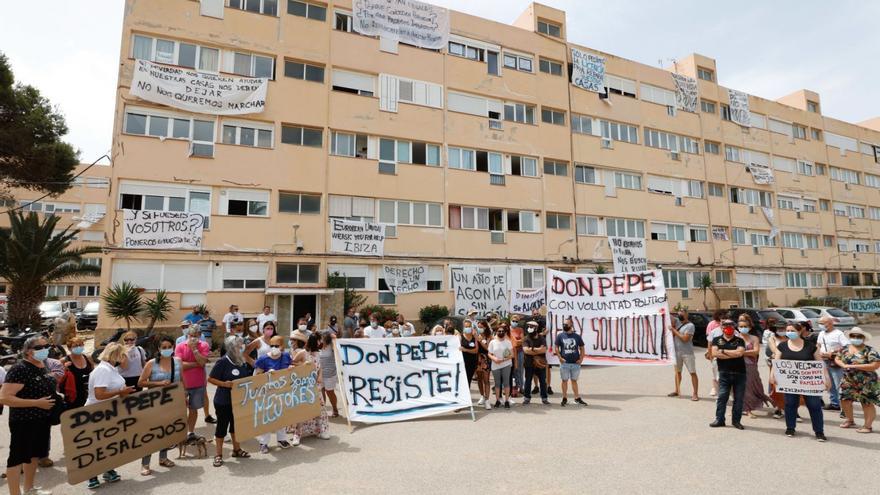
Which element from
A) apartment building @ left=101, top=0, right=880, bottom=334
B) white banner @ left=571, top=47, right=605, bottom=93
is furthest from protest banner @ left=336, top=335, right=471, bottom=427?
white banner @ left=571, top=47, right=605, bottom=93

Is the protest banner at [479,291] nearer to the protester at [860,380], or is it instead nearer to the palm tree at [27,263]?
the protester at [860,380]

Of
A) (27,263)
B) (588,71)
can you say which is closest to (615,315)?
(27,263)

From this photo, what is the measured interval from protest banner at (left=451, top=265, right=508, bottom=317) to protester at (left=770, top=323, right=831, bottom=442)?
13512mm

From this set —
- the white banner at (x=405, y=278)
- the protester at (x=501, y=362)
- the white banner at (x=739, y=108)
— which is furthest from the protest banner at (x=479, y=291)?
the white banner at (x=739, y=108)

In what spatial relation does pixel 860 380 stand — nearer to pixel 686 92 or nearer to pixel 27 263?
pixel 27 263

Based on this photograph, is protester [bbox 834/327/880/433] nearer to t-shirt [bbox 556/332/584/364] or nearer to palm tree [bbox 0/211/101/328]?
t-shirt [bbox 556/332/584/364]

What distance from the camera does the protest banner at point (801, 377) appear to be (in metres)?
7.13

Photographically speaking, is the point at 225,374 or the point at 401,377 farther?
the point at 401,377

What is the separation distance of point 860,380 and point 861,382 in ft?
0.11

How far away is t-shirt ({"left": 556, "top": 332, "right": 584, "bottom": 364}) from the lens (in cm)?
978

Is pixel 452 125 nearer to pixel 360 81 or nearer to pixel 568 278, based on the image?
pixel 360 81

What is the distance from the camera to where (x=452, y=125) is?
24.1 m

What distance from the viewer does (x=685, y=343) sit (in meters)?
10.4

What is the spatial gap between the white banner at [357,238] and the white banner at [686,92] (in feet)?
79.5
